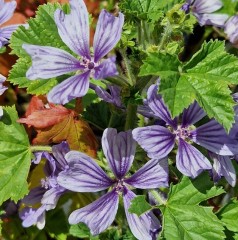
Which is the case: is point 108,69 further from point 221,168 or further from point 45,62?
point 221,168

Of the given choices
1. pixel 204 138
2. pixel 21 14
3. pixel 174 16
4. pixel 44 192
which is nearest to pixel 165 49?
pixel 174 16

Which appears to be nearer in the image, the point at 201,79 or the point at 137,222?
the point at 201,79

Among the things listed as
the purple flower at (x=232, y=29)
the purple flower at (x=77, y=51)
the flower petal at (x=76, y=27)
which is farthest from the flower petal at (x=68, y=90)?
the purple flower at (x=232, y=29)

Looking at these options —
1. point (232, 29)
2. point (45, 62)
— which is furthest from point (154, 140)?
point (232, 29)

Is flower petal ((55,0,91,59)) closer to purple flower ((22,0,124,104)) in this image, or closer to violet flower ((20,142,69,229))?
purple flower ((22,0,124,104))

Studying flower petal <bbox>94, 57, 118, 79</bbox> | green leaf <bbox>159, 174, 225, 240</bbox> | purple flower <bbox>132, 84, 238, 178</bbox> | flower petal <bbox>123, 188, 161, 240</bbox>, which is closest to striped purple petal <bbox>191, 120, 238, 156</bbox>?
purple flower <bbox>132, 84, 238, 178</bbox>

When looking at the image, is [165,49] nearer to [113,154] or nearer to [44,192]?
[113,154]
